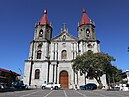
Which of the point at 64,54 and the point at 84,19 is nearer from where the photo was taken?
the point at 64,54

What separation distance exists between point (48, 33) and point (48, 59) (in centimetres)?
869

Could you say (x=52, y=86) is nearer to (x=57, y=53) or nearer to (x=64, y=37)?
(x=57, y=53)

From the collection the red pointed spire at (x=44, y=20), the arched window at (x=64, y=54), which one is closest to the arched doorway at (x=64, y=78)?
the arched window at (x=64, y=54)

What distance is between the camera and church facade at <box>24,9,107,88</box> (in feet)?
149

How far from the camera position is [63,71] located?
4741 centimetres

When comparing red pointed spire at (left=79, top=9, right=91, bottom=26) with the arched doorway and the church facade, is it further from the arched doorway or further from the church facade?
the arched doorway

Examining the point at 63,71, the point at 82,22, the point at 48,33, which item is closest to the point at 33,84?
the point at 63,71

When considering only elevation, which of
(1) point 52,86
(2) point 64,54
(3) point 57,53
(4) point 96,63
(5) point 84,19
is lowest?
A: (1) point 52,86

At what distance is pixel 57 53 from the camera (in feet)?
160

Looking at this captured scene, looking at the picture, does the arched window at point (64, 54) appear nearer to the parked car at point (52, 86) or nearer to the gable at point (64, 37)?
the gable at point (64, 37)

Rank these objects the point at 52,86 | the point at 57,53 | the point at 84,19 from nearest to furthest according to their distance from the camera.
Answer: the point at 52,86 → the point at 57,53 → the point at 84,19

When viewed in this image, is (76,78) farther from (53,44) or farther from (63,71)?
(53,44)

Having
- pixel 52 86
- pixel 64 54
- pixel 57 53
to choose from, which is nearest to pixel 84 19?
pixel 64 54

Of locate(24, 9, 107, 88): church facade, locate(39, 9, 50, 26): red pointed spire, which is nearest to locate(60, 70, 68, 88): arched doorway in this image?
locate(24, 9, 107, 88): church facade
